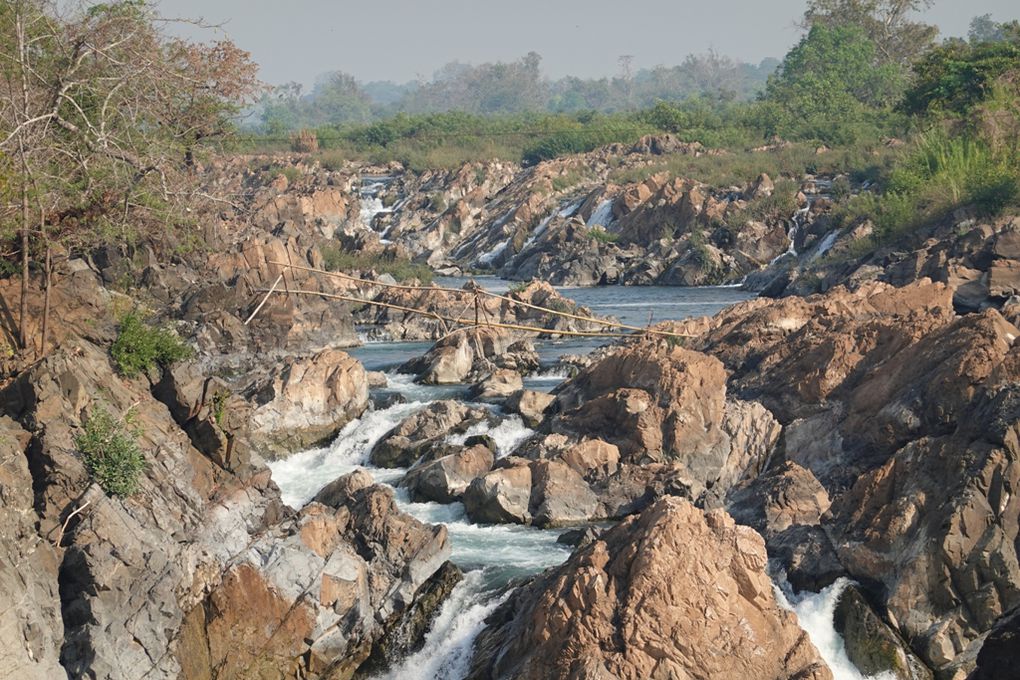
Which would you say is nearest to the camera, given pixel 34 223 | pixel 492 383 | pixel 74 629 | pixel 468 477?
pixel 74 629

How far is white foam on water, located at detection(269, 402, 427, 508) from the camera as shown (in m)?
20.2

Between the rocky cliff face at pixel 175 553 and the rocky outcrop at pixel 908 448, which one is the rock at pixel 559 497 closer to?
the rocky cliff face at pixel 175 553

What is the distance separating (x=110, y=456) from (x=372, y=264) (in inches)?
1262

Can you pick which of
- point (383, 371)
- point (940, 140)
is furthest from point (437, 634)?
point (940, 140)

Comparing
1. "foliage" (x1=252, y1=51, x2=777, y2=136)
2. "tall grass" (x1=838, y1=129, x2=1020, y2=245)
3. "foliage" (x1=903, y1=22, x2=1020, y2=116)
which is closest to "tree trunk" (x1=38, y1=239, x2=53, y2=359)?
"tall grass" (x1=838, y1=129, x2=1020, y2=245)

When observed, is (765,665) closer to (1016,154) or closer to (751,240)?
(1016,154)

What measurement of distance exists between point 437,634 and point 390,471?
283 inches

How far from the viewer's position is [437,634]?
1365 cm

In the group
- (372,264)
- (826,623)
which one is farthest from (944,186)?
(826,623)

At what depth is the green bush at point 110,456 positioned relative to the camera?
13.3m

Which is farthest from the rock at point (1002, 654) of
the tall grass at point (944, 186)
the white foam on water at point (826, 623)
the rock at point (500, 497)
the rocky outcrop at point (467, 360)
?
the tall grass at point (944, 186)

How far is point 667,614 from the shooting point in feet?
36.5

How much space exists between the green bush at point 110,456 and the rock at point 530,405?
938 cm

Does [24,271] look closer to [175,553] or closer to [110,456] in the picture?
[110,456]
